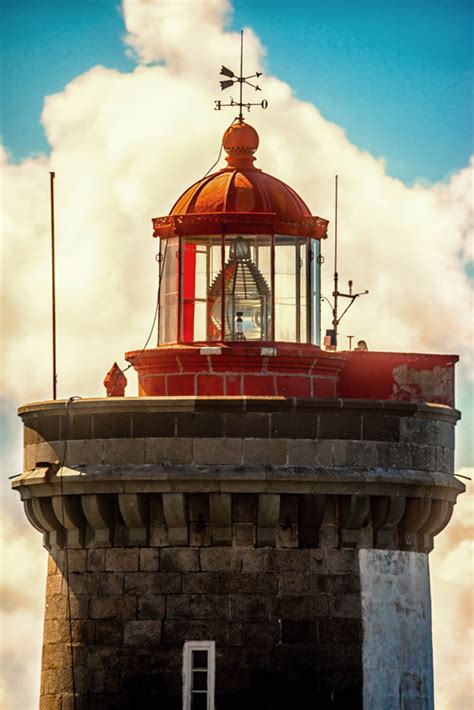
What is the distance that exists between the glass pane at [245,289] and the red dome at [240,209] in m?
0.24

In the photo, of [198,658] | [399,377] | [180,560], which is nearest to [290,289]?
[399,377]

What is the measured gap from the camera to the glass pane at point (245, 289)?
3928 centimetres

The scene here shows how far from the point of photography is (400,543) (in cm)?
3903

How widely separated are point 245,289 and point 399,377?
91.4 inches

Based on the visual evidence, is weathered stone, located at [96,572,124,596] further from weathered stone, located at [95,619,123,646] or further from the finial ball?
the finial ball

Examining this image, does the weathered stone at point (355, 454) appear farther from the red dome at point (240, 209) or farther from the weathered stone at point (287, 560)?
the red dome at point (240, 209)

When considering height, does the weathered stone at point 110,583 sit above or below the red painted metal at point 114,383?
below

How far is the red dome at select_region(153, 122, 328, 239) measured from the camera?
129 feet

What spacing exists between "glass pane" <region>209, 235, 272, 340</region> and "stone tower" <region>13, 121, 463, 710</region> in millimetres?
17

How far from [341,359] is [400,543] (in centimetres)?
240

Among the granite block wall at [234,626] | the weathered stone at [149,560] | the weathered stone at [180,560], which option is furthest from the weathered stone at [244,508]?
the weathered stone at [149,560]

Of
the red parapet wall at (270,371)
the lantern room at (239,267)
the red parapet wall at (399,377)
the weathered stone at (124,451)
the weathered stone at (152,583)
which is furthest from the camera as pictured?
the red parapet wall at (399,377)

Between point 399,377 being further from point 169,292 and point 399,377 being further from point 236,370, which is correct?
point 169,292

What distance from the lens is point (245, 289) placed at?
129 feet
